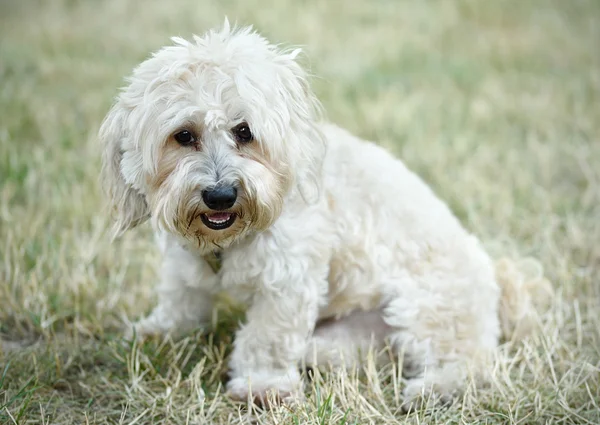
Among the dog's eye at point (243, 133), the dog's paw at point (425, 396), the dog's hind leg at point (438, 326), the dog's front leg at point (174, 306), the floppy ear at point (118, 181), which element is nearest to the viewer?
the dog's eye at point (243, 133)

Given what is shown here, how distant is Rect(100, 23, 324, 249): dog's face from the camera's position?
123 inches

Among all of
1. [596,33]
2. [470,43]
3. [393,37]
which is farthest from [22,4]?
[596,33]

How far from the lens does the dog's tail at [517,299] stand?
4.10m

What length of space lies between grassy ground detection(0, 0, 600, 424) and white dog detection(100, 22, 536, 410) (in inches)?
7.9

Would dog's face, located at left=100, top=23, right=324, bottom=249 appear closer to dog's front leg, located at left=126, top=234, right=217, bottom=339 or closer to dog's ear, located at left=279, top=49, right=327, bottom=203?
dog's ear, located at left=279, top=49, right=327, bottom=203

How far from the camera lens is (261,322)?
3.60 meters

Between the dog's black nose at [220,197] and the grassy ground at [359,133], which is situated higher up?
the dog's black nose at [220,197]

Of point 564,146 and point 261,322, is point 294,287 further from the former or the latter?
point 564,146

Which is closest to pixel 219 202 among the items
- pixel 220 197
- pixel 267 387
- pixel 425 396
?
pixel 220 197

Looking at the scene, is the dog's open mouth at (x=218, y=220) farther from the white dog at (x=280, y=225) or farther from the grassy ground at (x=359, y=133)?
the grassy ground at (x=359, y=133)

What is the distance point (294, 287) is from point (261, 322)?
232 millimetres

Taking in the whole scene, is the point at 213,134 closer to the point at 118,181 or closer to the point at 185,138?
the point at 185,138

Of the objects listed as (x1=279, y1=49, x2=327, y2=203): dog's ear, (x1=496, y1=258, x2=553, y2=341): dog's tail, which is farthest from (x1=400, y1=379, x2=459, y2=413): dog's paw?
(x1=279, y1=49, x2=327, y2=203): dog's ear

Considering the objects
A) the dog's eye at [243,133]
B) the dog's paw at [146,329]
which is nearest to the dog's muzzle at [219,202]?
the dog's eye at [243,133]
